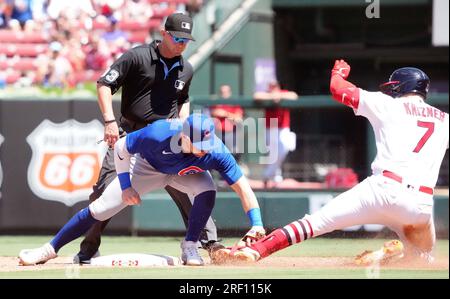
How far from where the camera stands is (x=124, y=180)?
682 centimetres

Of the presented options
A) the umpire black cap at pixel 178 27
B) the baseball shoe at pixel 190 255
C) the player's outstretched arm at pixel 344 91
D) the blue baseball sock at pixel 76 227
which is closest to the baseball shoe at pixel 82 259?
the blue baseball sock at pixel 76 227

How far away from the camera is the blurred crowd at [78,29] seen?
13.7 metres

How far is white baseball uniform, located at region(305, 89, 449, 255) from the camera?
648 centimetres

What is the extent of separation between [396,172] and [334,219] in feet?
1.85

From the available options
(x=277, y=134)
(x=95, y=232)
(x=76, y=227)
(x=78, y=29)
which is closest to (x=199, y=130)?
(x=76, y=227)

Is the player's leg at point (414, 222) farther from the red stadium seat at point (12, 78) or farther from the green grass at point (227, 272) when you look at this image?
the red stadium seat at point (12, 78)

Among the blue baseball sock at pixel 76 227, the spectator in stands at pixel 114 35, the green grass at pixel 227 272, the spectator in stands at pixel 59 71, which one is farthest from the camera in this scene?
the spectator in stands at pixel 114 35

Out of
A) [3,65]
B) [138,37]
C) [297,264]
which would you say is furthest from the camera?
[138,37]

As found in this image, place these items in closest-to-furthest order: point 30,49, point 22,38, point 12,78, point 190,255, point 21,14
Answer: point 190,255 → point 12,78 → point 30,49 → point 22,38 → point 21,14

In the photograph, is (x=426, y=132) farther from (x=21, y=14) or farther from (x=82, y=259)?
(x=21, y=14)

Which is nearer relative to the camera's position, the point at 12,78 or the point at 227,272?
the point at 227,272

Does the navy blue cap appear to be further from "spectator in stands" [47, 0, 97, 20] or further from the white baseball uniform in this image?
"spectator in stands" [47, 0, 97, 20]

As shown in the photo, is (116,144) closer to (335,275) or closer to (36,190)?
(335,275)

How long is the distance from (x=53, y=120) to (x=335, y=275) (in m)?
5.52
